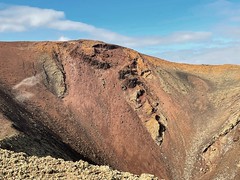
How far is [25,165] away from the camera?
16.1 metres

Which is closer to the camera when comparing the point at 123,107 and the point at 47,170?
the point at 47,170

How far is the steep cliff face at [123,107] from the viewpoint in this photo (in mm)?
46044

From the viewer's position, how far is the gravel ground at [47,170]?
15.6 m

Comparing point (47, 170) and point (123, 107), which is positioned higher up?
point (47, 170)

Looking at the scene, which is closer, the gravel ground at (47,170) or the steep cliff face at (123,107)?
the gravel ground at (47,170)

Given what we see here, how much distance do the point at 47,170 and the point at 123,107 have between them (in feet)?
128

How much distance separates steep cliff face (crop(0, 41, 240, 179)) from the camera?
4604 centimetres

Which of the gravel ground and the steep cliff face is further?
the steep cliff face

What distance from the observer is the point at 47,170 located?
16.0 m

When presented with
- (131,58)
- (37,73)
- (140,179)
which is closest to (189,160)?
(131,58)

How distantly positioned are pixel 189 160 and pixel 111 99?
15629 millimetres

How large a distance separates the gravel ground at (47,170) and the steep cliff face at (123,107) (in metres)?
20.6

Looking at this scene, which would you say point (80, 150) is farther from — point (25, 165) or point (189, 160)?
point (25, 165)

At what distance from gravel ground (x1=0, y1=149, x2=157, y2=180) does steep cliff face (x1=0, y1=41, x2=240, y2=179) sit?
20643 mm
